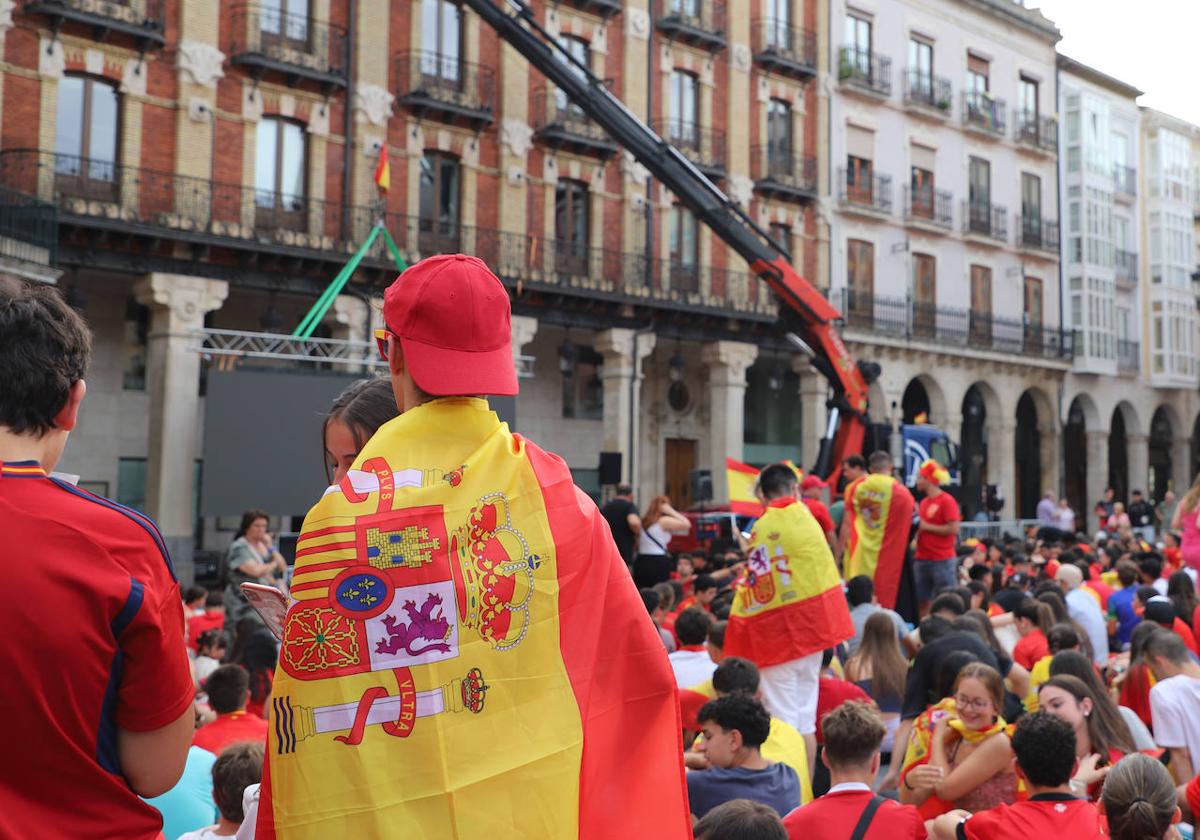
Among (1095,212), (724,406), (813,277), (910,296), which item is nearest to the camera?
(724,406)

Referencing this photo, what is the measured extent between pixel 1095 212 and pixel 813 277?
13580 millimetres

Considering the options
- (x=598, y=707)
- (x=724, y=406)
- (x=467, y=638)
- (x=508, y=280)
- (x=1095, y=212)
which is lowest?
(x=598, y=707)

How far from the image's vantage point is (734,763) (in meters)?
4.79

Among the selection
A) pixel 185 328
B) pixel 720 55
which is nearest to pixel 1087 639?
pixel 185 328

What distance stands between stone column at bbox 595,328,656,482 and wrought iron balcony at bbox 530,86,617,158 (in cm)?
405

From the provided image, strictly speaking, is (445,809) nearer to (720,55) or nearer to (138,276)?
(138,276)

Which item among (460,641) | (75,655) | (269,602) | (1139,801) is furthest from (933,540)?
(75,655)

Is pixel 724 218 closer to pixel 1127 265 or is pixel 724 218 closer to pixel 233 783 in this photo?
pixel 233 783

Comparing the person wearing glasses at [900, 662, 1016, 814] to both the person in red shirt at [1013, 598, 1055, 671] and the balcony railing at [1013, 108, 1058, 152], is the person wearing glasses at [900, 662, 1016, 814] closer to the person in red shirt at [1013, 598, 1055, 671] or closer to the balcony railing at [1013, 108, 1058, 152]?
the person in red shirt at [1013, 598, 1055, 671]

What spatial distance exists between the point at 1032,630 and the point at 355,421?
678 centimetres

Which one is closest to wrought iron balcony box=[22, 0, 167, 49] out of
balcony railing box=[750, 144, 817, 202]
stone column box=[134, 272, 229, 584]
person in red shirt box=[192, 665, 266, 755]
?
stone column box=[134, 272, 229, 584]

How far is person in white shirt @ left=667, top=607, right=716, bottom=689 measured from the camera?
278 inches

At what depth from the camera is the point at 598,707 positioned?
8.36 ft

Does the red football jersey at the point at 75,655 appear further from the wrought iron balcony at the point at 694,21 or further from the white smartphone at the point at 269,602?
the wrought iron balcony at the point at 694,21
